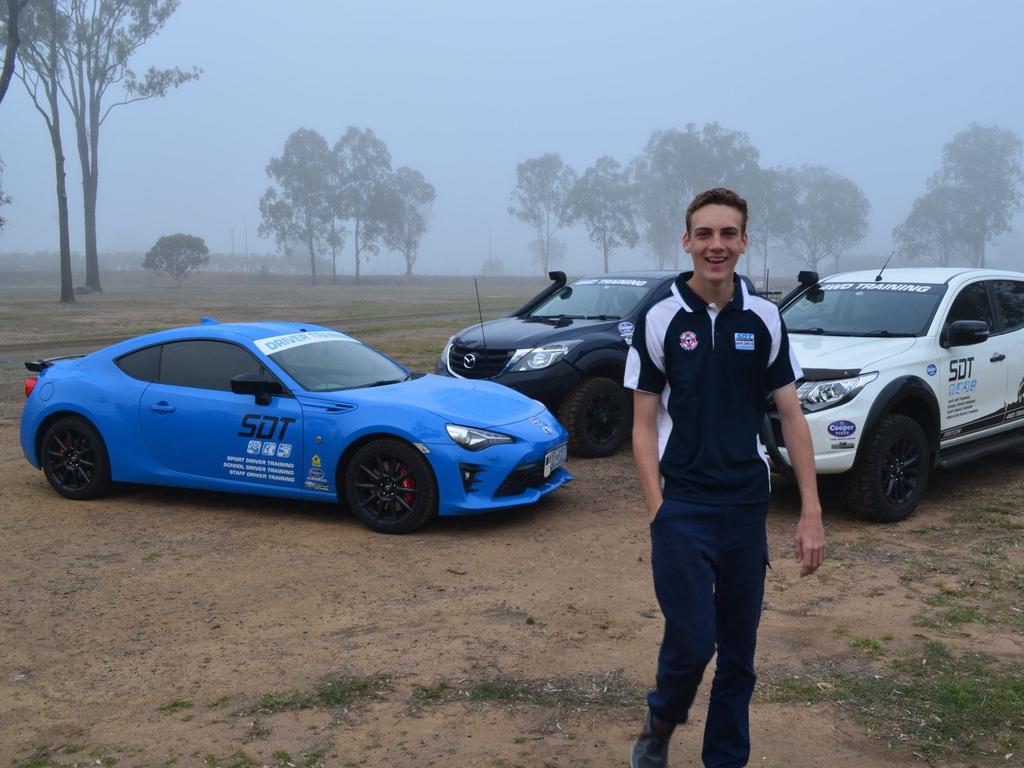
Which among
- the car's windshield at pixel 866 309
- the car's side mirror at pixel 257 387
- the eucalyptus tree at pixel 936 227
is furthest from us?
the eucalyptus tree at pixel 936 227

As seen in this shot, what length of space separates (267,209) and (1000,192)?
67235mm

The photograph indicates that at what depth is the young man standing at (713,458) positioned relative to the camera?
319cm

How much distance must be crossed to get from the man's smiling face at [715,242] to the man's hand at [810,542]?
0.80m

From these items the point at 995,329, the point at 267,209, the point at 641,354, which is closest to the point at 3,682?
the point at 641,354

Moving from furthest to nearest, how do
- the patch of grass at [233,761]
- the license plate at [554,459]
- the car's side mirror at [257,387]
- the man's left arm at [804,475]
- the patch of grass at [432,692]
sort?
the license plate at [554,459], the car's side mirror at [257,387], the patch of grass at [432,692], the patch of grass at [233,761], the man's left arm at [804,475]

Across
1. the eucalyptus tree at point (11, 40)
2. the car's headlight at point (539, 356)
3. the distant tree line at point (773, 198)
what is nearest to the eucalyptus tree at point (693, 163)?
the distant tree line at point (773, 198)

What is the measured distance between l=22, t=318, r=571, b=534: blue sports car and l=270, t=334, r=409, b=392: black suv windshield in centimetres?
1

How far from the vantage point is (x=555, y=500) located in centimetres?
798

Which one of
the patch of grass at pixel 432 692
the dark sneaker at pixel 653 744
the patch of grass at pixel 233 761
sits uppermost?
the dark sneaker at pixel 653 744

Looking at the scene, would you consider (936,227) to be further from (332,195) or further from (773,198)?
(332,195)

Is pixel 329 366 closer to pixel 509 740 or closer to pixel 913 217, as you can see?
pixel 509 740

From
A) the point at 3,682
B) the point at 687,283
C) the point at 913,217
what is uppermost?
the point at 913,217

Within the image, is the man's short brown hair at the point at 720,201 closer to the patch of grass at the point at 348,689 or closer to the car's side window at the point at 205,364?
the patch of grass at the point at 348,689

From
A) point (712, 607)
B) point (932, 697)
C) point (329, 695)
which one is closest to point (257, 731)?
point (329, 695)
